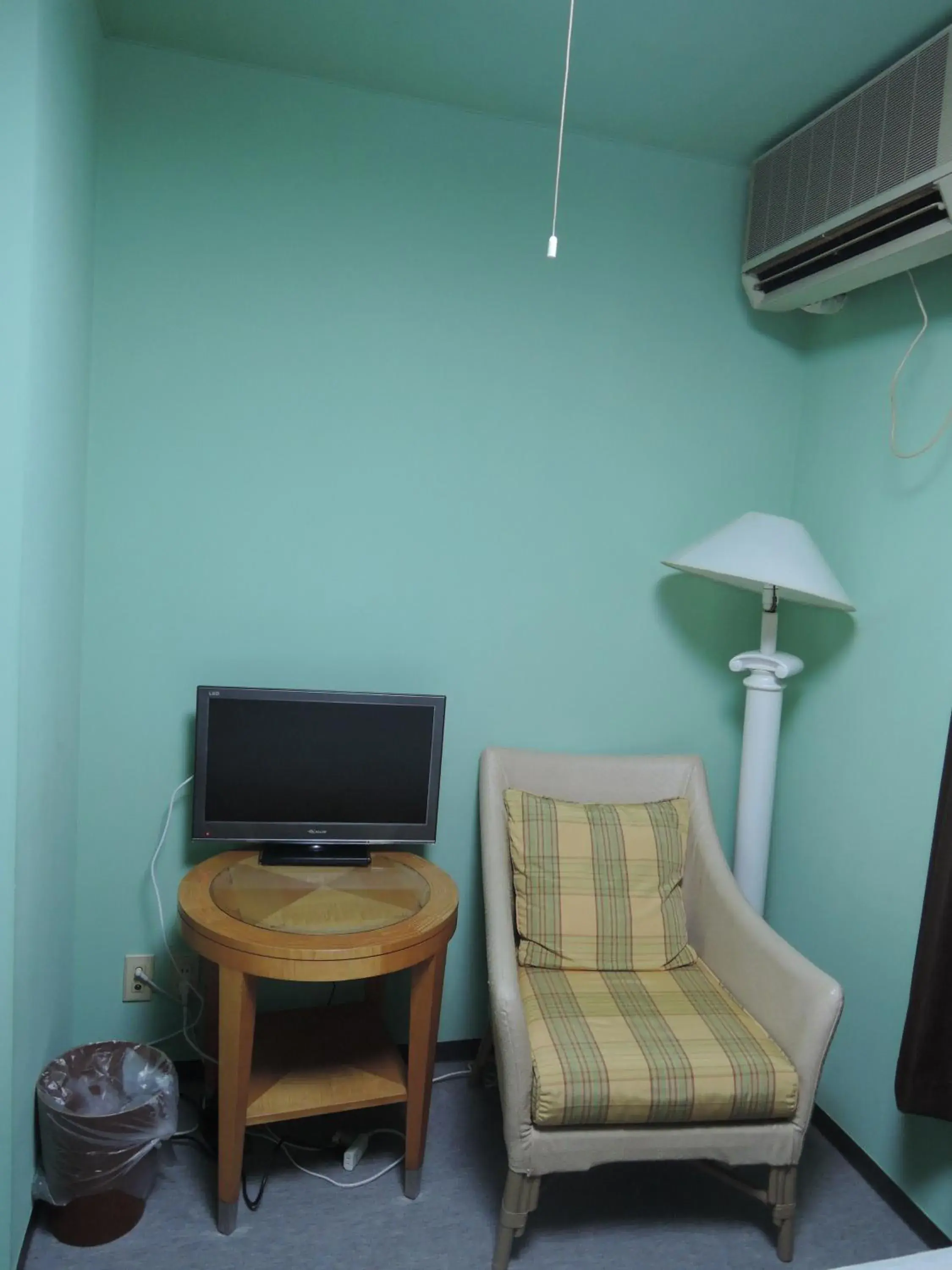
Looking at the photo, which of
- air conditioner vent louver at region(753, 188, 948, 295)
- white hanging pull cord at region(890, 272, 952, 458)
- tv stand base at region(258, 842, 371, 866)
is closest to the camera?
air conditioner vent louver at region(753, 188, 948, 295)

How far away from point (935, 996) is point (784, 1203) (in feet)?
1.76

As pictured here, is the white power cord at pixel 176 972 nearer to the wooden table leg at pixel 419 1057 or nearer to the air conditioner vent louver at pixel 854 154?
the wooden table leg at pixel 419 1057

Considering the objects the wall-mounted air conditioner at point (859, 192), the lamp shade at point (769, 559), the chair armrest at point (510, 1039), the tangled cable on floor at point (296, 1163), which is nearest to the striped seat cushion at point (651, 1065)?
the chair armrest at point (510, 1039)

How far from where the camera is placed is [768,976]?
2.04m

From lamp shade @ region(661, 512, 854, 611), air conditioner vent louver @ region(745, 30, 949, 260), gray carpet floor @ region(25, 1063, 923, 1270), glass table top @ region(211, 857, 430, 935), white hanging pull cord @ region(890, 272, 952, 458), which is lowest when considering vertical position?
gray carpet floor @ region(25, 1063, 923, 1270)

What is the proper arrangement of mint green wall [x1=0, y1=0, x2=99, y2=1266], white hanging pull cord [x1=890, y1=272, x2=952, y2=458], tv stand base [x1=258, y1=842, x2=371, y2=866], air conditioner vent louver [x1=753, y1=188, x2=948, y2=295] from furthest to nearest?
1. tv stand base [x1=258, y1=842, x2=371, y2=866]
2. white hanging pull cord [x1=890, y1=272, x2=952, y2=458]
3. air conditioner vent louver [x1=753, y1=188, x2=948, y2=295]
4. mint green wall [x1=0, y1=0, x2=99, y2=1266]

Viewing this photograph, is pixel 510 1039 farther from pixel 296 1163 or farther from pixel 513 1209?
pixel 296 1163

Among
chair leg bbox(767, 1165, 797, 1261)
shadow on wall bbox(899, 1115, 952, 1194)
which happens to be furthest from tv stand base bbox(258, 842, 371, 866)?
shadow on wall bbox(899, 1115, 952, 1194)

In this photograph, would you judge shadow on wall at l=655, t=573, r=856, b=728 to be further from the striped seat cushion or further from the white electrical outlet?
the white electrical outlet

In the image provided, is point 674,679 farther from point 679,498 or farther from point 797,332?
point 797,332

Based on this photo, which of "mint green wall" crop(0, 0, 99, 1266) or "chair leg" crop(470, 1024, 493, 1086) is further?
"chair leg" crop(470, 1024, 493, 1086)

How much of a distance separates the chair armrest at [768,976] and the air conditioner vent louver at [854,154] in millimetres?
1568

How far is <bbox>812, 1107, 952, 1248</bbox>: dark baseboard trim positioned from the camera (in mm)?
2004

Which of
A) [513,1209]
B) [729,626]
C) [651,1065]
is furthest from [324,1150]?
[729,626]
